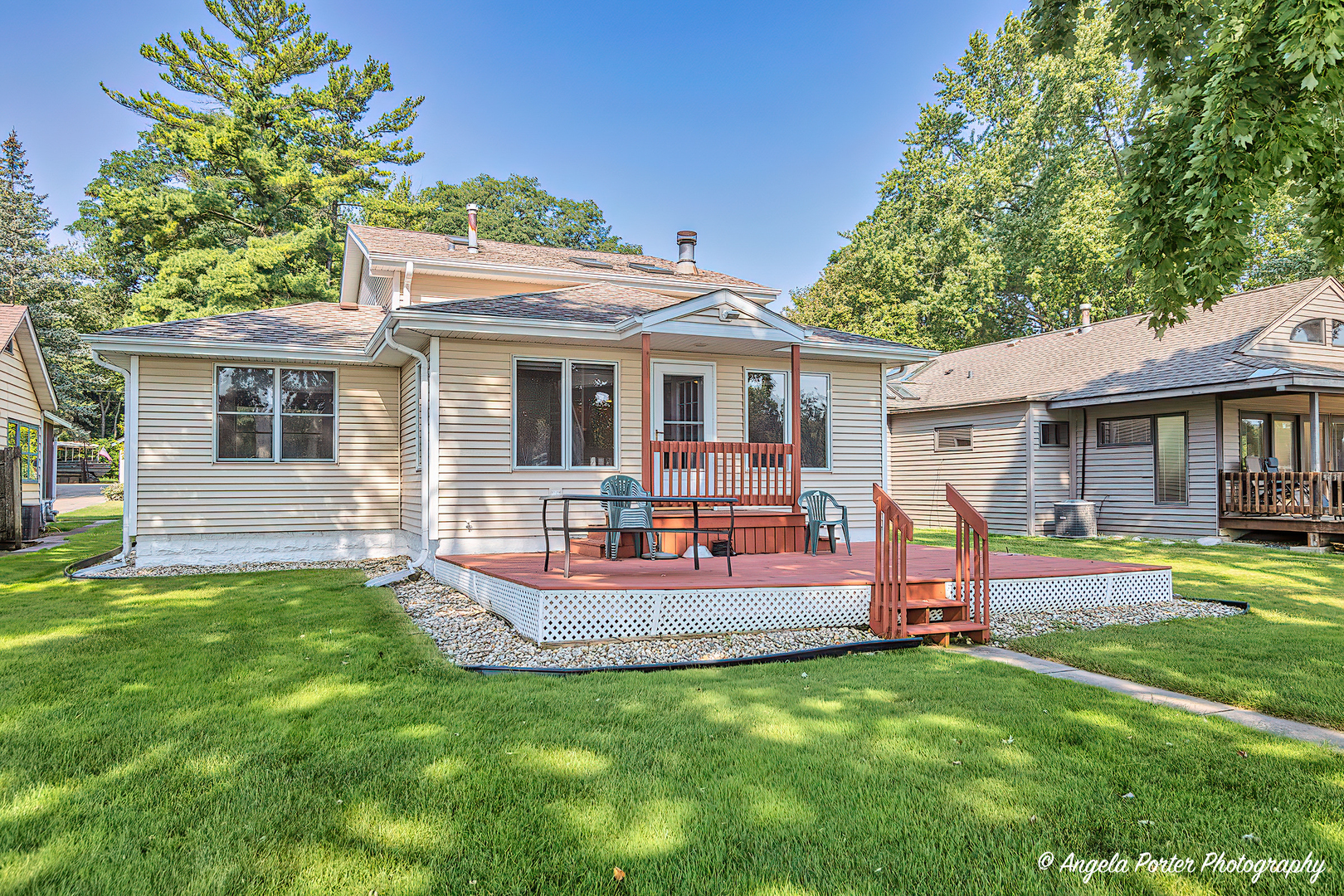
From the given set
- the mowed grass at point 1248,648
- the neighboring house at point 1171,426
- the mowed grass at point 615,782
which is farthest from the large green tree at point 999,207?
the mowed grass at point 615,782

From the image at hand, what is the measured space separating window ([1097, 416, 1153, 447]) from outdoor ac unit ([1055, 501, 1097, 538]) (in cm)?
149

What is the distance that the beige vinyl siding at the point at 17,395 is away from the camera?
1520 cm

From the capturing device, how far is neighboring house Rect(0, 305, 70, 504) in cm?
1530

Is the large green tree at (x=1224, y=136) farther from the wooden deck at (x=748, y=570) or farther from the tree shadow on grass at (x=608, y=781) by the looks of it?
the wooden deck at (x=748, y=570)

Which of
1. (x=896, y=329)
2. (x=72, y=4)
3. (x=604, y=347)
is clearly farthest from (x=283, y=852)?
(x=896, y=329)

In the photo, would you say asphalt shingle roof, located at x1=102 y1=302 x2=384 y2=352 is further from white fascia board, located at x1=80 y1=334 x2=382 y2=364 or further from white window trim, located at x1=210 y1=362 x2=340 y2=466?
white window trim, located at x1=210 y1=362 x2=340 y2=466

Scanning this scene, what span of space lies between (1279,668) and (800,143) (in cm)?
2986

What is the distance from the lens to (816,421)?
11.0m

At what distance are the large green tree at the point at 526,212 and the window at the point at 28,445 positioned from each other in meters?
27.1

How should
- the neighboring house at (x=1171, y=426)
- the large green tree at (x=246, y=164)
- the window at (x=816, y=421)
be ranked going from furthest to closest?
the large green tree at (x=246, y=164)
the neighboring house at (x=1171, y=426)
the window at (x=816, y=421)

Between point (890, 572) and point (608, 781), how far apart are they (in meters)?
3.39

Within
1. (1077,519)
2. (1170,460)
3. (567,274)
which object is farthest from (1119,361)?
(567,274)

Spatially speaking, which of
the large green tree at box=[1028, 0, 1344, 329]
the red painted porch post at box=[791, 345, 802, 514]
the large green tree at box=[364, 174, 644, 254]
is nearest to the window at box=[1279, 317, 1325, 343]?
the red painted porch post at box=[791, 345, 802, 514]

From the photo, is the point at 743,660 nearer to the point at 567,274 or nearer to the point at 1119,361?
the point at 567,274
